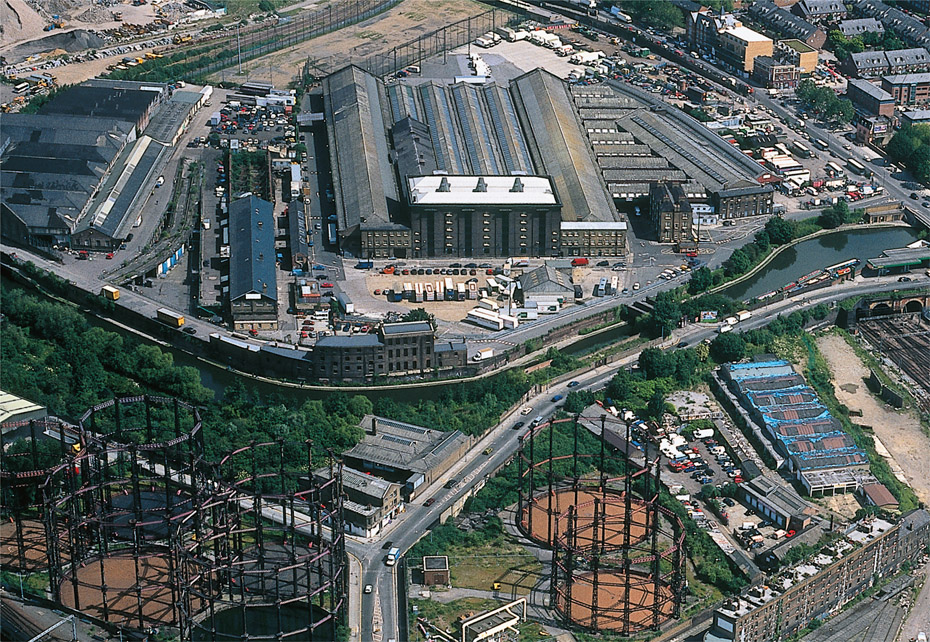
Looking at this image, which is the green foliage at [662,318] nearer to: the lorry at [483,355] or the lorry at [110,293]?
the lorry at [483,355]

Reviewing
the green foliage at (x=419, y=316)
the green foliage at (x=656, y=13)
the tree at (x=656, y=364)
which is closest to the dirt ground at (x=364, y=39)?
the green foliage at (x=656, y=13)

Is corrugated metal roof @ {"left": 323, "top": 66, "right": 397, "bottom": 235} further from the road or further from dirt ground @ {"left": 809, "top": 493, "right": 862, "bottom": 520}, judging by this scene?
dirt ground @ {"left": 809, "top": 493, "right": 862, "bottom": 520}

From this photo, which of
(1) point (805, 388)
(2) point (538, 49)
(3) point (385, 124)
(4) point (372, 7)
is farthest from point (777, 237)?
(4) point (372, 7)

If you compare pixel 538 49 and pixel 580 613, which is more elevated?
pixel 538 49

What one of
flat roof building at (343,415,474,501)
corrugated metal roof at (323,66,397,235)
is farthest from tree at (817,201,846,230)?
flat roof building at (343,415,474,501)

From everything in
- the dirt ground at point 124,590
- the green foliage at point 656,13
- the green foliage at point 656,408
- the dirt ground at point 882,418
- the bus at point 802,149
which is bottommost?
the dirt ground at point 124,590

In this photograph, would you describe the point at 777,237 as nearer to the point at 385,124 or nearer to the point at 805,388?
the point at 805,388
